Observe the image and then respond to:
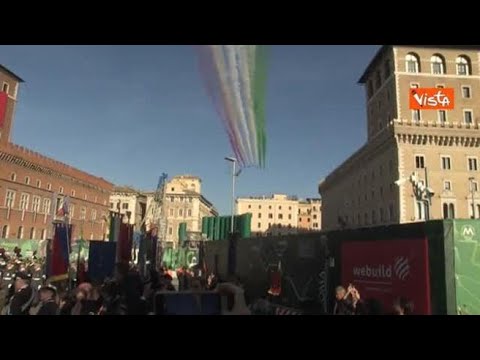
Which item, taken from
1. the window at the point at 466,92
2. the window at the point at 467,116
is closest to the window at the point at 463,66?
the window at the point at 466,92

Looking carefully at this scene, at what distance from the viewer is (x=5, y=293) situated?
1140 cm

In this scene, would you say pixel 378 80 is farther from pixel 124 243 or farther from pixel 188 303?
pixel 188 303

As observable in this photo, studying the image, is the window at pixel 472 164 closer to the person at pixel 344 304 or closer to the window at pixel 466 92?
the window at pixel 466 92

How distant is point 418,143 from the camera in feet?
177

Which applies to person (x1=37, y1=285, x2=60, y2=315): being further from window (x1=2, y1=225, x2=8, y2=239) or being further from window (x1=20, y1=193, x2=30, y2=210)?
window (x1=20, y1=193, x2=30, y2=210)

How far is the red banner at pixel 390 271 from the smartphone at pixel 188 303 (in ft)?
11.4

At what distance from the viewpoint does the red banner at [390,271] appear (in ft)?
23.6

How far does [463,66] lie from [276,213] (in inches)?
3107

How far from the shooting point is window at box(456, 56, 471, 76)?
58562 mm

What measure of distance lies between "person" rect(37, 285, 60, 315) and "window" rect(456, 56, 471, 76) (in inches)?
2498

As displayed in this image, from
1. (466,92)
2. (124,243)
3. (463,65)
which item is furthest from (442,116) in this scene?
(124,243)
